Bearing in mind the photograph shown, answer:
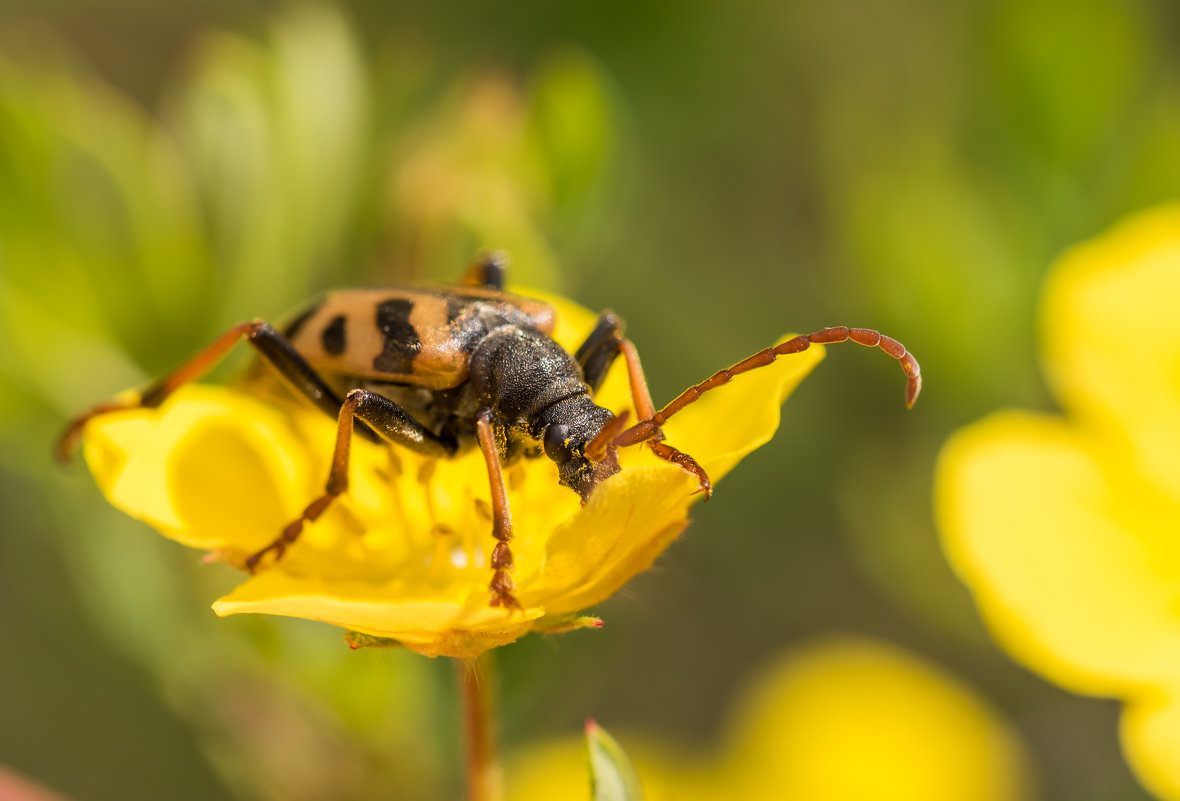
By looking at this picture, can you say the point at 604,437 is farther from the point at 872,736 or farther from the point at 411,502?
the point at 872,736

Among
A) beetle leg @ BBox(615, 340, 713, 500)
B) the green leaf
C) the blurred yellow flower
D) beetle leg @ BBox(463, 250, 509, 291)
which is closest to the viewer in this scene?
the green leaf

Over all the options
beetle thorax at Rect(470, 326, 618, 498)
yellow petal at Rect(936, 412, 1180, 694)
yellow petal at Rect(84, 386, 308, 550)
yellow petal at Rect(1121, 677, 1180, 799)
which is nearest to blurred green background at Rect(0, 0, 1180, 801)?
beetle thorax at Rect(470, 326, 618, 498)

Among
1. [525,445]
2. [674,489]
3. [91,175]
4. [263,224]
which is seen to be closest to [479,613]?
[674,489]

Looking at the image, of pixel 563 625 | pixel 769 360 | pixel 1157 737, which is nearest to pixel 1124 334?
pixel 1157 737

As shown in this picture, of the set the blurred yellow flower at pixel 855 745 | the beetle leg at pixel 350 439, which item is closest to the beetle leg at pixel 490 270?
the beetle leg at pixel 350 439

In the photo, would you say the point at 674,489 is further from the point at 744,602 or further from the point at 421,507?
the point at 744,602

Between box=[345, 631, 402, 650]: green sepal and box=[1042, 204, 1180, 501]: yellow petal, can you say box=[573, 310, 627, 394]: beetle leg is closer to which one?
box=[345, 631, 402, 650]: green sepal
